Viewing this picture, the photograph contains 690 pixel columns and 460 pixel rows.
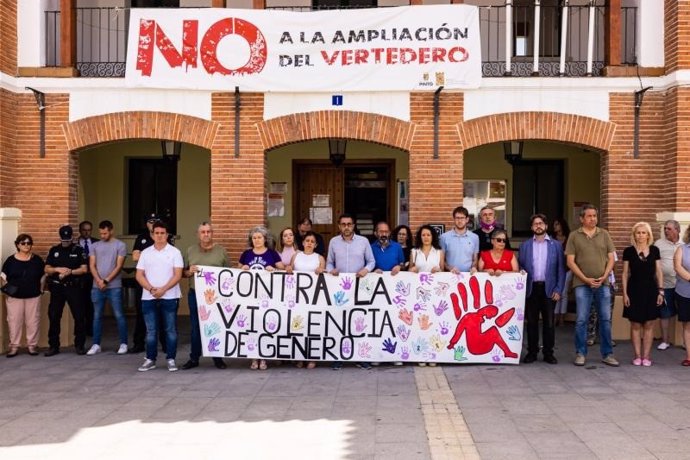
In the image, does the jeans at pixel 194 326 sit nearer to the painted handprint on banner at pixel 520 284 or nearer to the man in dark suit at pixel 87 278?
the man in dark suit at pixel 87 278

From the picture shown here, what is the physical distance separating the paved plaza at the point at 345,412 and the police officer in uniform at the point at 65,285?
28.2 inches

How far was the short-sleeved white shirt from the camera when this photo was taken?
29.6 feet

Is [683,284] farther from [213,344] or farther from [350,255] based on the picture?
[213,344]

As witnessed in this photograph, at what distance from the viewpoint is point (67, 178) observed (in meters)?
11.4

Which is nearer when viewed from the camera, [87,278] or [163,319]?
[163,319]

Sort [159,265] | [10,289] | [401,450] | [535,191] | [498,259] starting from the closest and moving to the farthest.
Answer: [401,450]
[159,265]
[498,259]
[10,289]
[535,191]

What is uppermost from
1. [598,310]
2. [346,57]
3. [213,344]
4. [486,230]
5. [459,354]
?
[346,57]

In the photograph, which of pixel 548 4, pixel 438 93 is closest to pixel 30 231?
pixel 438 93

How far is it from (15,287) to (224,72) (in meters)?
4.28

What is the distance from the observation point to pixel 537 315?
9422mm

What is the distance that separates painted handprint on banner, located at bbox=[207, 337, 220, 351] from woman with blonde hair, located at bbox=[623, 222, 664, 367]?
5117mm

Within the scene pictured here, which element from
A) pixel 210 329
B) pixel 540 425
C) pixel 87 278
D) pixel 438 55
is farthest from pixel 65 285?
→ pixel 540 425

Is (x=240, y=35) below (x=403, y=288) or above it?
above

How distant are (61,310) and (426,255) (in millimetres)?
5211
